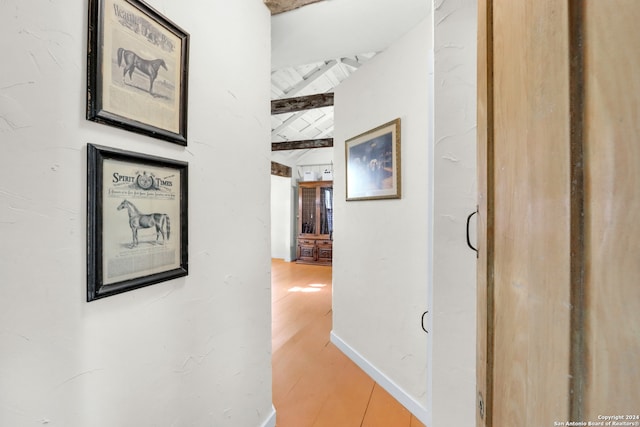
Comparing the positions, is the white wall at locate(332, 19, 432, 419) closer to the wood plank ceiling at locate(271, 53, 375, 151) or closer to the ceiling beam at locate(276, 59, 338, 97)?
the wood plank ceiling at locate(271, 53, 375, 151)

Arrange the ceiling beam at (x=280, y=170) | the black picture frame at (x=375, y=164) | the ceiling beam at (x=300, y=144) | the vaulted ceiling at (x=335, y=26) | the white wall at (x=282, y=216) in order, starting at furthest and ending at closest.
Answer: the white wall at (x=282, y=216)
the ceiling beam at (x=280, y=170)
the ceiling beam at (x=300, y=144)
the black picture frame at (x=375, y=164)
the vaulted ceiling at (x=335, y=26)

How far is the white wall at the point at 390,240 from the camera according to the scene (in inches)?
60.4

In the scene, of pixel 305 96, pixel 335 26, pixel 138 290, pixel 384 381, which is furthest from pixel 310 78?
pixel 384 381

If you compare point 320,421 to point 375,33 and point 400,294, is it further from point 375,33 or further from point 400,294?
point 375,33

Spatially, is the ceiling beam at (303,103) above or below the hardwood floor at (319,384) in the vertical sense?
above

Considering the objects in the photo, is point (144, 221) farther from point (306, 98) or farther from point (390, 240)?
point (306, 98)

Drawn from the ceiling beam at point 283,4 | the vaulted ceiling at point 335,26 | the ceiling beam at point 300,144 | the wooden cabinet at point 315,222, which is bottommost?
the wooden cabinet at point 315,222

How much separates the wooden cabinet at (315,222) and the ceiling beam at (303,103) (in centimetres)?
250

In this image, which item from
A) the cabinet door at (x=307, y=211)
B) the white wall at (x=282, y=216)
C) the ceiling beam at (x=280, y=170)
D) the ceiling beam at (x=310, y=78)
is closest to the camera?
the ceiling beam at (x=310, y=78)

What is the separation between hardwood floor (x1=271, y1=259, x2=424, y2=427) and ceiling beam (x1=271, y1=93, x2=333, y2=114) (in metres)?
2.66

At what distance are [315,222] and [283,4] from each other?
15.4ft

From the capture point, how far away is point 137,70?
750mm

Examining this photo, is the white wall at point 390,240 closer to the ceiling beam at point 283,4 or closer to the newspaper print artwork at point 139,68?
the ceiling beam at point 283,4

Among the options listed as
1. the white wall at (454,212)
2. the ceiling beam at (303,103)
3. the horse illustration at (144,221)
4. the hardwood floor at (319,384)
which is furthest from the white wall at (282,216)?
the horse illustration at (144,221)
